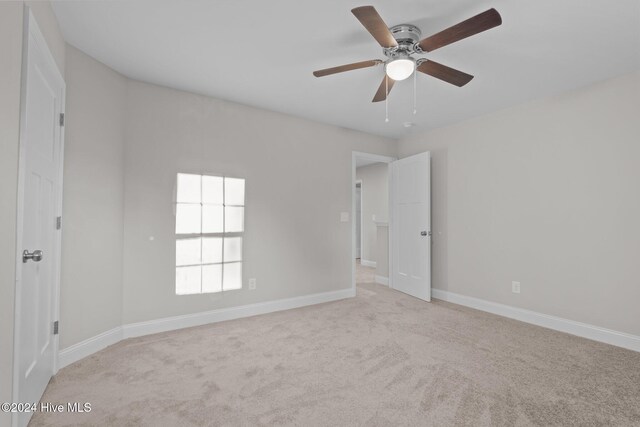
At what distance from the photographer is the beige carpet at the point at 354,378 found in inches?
69.8

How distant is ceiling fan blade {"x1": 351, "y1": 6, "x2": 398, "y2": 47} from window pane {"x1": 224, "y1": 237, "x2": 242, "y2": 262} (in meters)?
2.47

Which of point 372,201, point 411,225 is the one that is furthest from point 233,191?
point 372,201

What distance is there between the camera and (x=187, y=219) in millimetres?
3205

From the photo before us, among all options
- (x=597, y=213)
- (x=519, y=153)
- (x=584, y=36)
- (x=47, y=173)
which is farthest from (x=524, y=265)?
(x=47, y=173)

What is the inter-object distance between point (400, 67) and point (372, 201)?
526cm

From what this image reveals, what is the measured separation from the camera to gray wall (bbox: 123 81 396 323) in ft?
9.77

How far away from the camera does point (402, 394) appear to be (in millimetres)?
1985

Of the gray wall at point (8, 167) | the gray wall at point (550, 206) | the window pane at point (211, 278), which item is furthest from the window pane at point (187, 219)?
the gray wall at point (550, 206)

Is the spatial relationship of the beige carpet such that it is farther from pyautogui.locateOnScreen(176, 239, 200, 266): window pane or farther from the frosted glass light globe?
the frosted glass light globe

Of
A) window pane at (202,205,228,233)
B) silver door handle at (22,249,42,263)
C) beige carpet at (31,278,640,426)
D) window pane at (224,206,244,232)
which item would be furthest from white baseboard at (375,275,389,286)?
silver door handle at (22,249,42,263)

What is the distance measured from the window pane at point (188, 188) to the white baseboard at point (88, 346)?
1.32 meters

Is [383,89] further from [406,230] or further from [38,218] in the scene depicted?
[406,230]

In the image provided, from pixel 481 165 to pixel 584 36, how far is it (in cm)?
181

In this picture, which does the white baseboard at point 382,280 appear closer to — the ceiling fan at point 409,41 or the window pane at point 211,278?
the window pane at point 211,278
